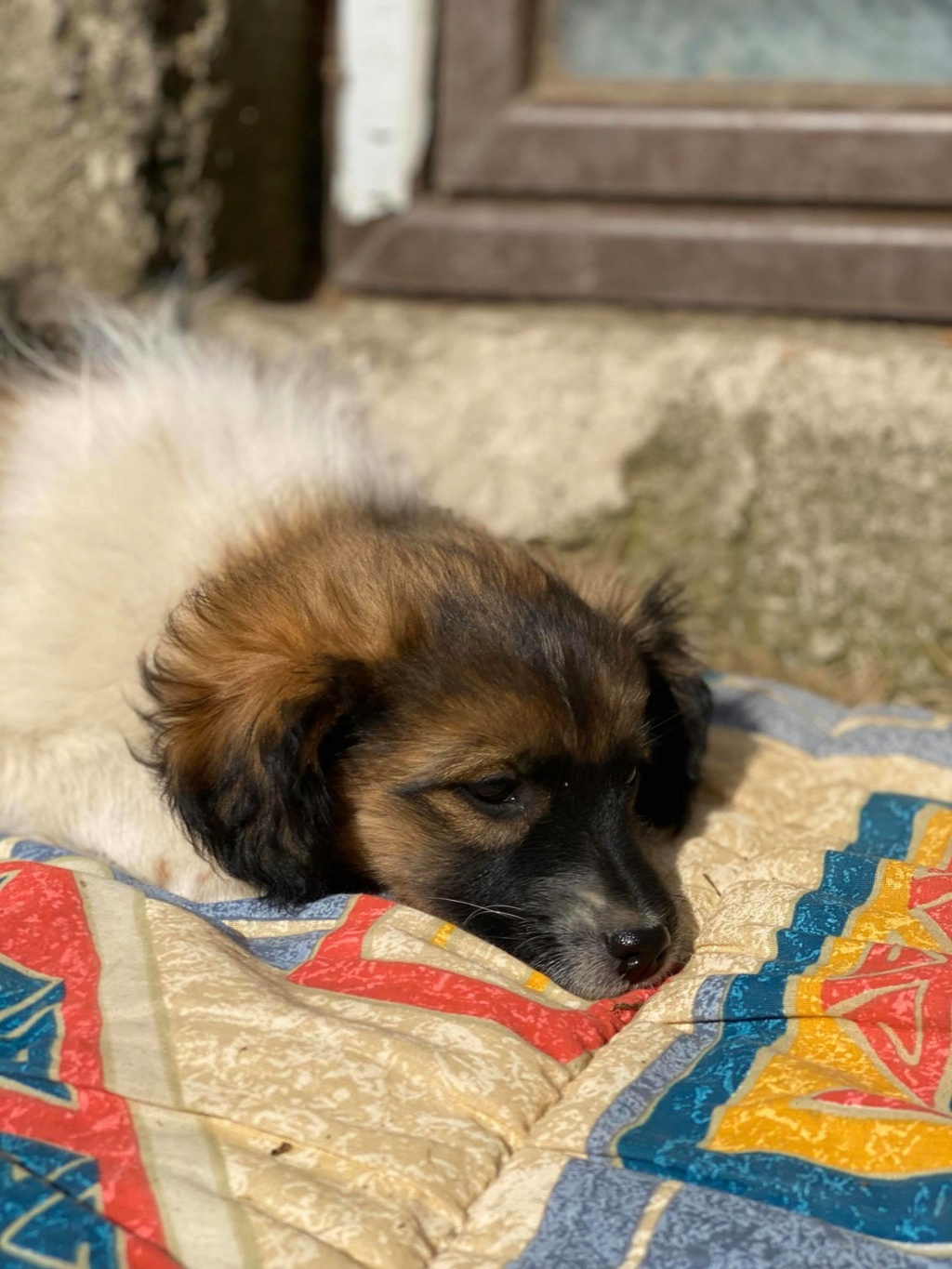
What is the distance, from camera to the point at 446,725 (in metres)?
2.75

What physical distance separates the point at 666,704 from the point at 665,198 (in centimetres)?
247

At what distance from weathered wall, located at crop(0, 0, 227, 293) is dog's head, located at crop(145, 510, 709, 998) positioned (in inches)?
105

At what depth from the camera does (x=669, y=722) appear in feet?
10.8

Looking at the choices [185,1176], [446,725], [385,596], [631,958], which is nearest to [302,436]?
[385,596]

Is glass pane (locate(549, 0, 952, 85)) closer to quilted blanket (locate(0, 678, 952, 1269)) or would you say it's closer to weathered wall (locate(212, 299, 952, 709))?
weathered wall (locate(212, 299, 952, 709))

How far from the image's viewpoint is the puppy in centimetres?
274

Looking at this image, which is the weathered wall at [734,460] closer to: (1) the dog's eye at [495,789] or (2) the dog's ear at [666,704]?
(2) the dog's ear at [666,704]

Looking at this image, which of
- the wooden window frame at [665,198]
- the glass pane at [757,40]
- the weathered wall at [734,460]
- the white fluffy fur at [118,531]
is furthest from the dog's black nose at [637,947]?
the glass pane at [757,40]

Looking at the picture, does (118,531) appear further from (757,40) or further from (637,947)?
(757,40)

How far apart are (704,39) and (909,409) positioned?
1.56m

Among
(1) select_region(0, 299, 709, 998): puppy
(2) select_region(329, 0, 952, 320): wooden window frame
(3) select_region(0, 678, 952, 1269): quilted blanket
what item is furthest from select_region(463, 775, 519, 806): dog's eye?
(2) select_region(329, 0, 952, 320): wooden window frame

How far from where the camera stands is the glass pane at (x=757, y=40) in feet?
15.9

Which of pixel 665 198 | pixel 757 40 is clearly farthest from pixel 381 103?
pixel 757 40

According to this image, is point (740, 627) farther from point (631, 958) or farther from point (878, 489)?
point (631, 958)
